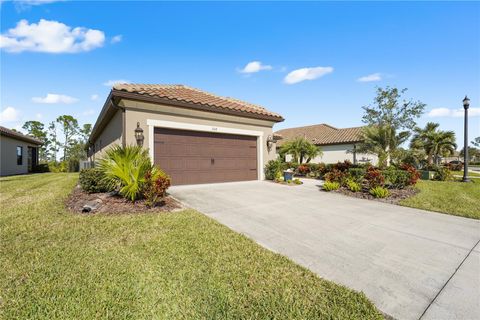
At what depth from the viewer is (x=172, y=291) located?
2.32 metres

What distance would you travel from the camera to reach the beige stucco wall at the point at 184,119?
7711mm

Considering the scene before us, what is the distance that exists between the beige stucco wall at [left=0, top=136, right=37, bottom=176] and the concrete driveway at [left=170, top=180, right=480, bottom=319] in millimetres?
19195

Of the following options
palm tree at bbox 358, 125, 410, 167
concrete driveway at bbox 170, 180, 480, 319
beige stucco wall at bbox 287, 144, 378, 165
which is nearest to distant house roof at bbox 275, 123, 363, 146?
beige stucco wall at bbox 287, 144, 378, 165

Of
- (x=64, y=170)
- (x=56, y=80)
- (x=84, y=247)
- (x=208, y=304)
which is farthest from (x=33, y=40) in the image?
(x=64, y=170)

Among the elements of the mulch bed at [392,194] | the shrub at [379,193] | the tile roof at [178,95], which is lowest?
the mulch bed at [392,194]

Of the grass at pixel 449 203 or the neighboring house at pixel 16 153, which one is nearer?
the grass at pixel 449 203

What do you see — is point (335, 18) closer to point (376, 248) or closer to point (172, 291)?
point (376, 248)

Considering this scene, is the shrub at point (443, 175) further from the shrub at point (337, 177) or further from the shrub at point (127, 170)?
the shrub at point (127, 170)

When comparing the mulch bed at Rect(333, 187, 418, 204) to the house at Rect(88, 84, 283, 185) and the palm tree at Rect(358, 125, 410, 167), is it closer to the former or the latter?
the palm tree at Rect(358, 125, 410, 167)

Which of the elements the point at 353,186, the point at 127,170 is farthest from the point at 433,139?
the point at 127,170

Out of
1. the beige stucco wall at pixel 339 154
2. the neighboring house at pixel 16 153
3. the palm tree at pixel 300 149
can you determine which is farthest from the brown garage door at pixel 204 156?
the beige stucco wall at pixel 339 154

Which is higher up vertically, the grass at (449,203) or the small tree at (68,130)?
the small tree at (68,130)

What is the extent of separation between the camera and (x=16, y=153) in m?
18.3

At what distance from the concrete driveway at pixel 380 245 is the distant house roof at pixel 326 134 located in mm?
18398
